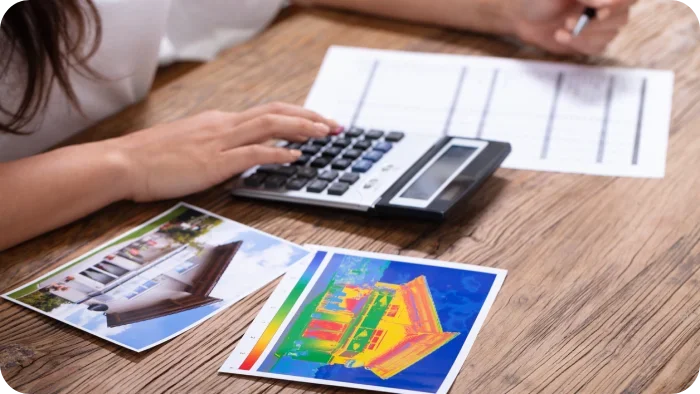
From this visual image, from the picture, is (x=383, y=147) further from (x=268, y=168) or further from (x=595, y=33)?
(x=595, y=33)

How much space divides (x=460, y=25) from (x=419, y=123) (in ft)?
0.94

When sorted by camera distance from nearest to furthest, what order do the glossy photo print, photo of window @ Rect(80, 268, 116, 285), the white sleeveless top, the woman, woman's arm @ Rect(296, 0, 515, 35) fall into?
the glossy photo print < photo of window @ Rect(80, 268, 116, 285) < the woman < the white sleeveless top < woman's arm @ Rect(296, 0, 515, 35)

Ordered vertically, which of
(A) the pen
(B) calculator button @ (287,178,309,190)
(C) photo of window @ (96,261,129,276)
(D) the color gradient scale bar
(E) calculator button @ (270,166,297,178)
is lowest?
(C) photo of window @ (96,261,129,276)

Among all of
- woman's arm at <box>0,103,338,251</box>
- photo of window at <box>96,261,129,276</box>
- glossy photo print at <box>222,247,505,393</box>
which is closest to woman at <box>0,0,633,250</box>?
woman's arm at <box>0,103,338,251</box>

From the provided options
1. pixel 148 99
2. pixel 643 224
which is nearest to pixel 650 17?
pixel 643 224

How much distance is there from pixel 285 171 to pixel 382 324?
28cm

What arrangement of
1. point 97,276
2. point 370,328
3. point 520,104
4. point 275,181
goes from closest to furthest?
point 370,328 < point 97,276 < point 275,181 < point 520,104

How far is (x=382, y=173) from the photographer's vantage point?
1.01 meters

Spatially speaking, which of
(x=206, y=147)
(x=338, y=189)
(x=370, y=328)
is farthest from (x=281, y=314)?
(x=206, y=147)

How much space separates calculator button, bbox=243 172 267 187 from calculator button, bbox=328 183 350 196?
0.09m

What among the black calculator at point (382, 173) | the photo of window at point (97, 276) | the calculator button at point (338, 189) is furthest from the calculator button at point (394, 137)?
the photo of window at point (97, 276)

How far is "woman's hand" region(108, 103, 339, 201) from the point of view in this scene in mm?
1044

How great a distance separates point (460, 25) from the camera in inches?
54.0

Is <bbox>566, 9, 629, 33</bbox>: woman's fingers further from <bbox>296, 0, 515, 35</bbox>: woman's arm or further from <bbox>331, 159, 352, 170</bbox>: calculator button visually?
<bbox>331, 159, 352, 170</bbox>: calculator button
